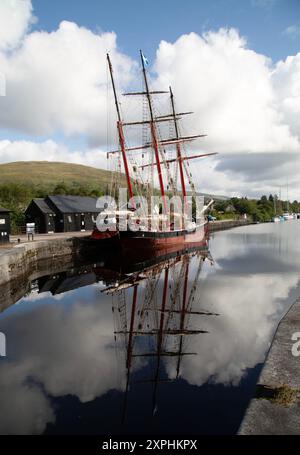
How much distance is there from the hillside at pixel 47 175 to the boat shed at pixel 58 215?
90.8 m

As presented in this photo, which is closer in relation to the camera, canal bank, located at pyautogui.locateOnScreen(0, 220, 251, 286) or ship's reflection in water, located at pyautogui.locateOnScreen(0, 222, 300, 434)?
ship's reflection in water, located at pyautogui.locateOnScreen(0, 222, 300, 434)

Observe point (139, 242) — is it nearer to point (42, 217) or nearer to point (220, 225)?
point (42, 217)

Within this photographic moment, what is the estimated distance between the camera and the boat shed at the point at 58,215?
52.5 metres

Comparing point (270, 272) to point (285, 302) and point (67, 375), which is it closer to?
point (285, 302)

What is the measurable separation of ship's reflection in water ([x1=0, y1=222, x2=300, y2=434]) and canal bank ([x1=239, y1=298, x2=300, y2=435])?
1.12m

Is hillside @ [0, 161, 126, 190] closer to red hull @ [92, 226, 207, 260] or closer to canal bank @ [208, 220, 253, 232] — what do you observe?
canal bank @ [208, 220, 253, 232]

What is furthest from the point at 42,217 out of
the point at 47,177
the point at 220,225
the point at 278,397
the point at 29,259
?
the point at 47,177

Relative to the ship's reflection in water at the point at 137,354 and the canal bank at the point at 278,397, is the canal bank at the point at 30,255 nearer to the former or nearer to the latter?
the ship's reflection in water at the point at 137,354

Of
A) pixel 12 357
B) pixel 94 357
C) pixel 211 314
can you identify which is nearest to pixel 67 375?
pixel 94 357

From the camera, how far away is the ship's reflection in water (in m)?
8.34

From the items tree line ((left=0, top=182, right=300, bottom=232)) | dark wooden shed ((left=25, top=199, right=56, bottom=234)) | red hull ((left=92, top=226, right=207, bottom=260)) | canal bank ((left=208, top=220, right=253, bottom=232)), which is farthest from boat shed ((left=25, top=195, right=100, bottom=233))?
canal bank ((left=208, top=220, right=253, bottom=232))

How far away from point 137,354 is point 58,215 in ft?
144

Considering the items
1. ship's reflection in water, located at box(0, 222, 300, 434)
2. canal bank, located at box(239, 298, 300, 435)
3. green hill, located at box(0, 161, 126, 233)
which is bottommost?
ship's reflection in water, located at box(0, 222, 300, 434)

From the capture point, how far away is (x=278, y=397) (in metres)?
7.03
